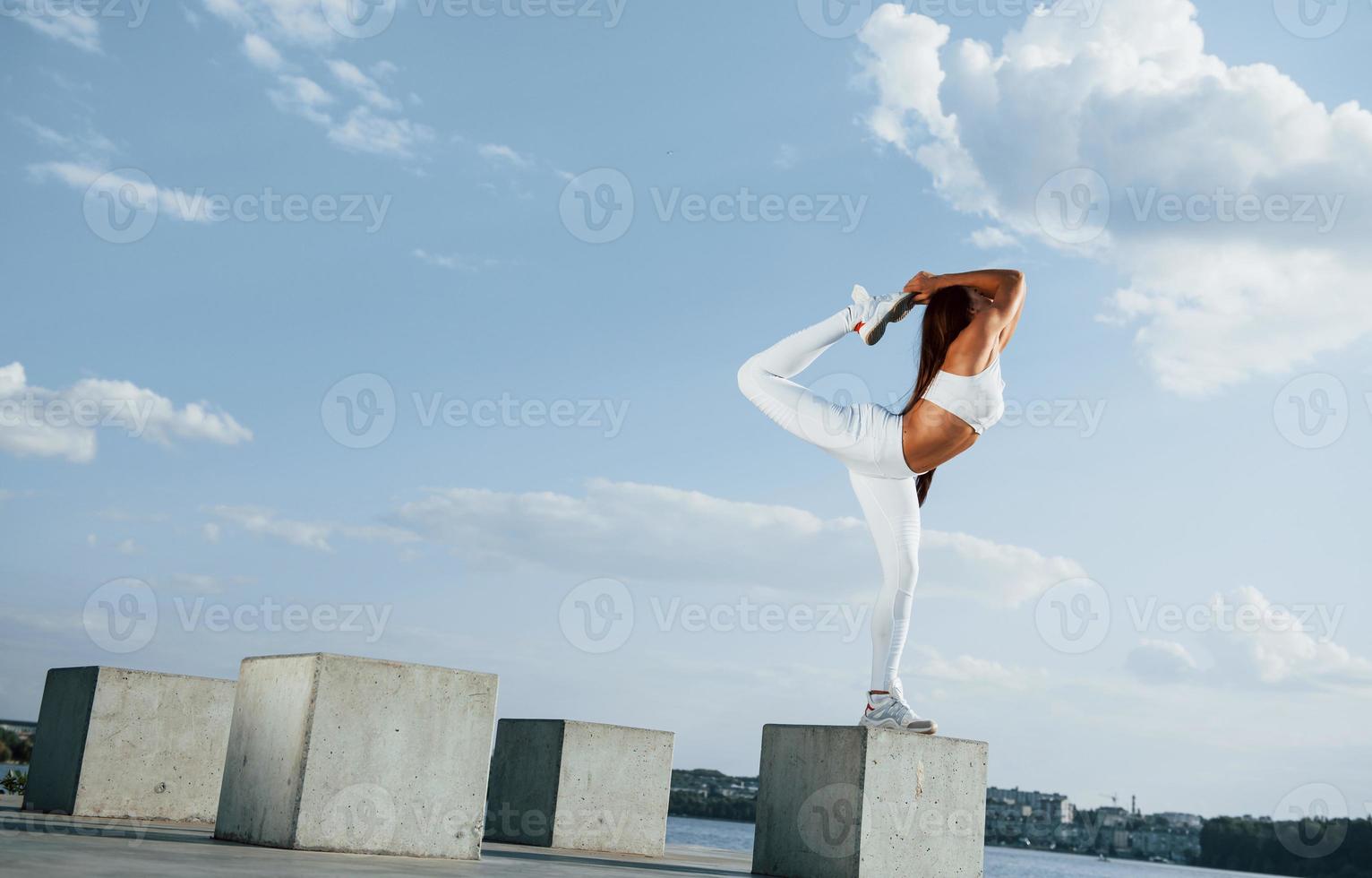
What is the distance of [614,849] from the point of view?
921 centimetres

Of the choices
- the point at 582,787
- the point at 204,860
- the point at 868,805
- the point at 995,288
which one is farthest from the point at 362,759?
the point at 995,288

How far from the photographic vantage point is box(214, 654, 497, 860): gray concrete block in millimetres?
5840

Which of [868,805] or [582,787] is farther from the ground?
[868,805]

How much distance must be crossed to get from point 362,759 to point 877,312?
3.78m

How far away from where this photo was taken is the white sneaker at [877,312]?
6.89 m

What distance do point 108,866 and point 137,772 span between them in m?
5.10

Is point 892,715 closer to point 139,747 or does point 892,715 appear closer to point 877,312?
point 877,312

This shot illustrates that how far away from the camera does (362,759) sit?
19.6ft

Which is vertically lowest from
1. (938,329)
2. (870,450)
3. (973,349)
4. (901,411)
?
(870,450)

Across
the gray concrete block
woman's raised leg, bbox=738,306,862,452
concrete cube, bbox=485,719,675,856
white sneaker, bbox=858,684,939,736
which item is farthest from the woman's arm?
concrete cube, bbox=485,719,675,856

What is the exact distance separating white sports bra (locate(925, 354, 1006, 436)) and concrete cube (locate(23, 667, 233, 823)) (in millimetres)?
5900

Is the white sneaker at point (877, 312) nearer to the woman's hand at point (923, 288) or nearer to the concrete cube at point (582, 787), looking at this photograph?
the woman's hand at point (923, 288)

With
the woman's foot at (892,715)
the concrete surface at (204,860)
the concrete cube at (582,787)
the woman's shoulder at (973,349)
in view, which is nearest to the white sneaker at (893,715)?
the woman's foot at (892,715)

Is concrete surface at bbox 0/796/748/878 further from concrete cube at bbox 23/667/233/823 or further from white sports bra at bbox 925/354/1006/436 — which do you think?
white sports bra at bbox 925/354/1006/436
